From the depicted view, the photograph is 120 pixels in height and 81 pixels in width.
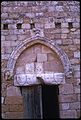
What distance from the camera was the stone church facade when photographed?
682 centimetres

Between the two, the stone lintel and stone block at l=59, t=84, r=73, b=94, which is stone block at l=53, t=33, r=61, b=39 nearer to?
the stone lintel

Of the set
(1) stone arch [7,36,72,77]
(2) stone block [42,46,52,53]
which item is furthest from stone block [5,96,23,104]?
(2) stone block [42,46,52,53]

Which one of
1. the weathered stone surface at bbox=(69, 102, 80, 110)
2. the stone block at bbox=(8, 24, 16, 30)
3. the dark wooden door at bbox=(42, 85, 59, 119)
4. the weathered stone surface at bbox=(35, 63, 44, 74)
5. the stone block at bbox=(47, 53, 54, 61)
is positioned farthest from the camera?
the dark wooden door at bbox=(42, 85, 59, 119)

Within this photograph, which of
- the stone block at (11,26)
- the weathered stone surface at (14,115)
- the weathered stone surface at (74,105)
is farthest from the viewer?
the stone block at (11,26)

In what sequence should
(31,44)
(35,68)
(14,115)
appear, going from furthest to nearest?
(31,44) < (35,68) < (14,115)

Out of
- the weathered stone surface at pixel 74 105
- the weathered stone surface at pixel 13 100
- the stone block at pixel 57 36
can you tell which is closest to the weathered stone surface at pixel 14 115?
the weathered stone surface at pixel 13 100

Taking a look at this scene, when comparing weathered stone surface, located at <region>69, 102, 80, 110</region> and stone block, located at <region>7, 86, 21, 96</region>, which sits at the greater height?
stone block, located at <region>7, 86, 21, 96</region>

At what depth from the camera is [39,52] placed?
23.4 ft

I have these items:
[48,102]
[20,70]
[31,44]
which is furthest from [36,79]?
[48,102]

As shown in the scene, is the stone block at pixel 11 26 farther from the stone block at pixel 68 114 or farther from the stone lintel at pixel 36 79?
the stone block at pixel 68 114

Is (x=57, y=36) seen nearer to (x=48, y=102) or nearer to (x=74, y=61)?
(x=74, y=61)

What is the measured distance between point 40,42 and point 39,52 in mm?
267

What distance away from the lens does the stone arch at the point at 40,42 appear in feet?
22.8

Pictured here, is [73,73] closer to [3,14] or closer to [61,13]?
[61,13]
